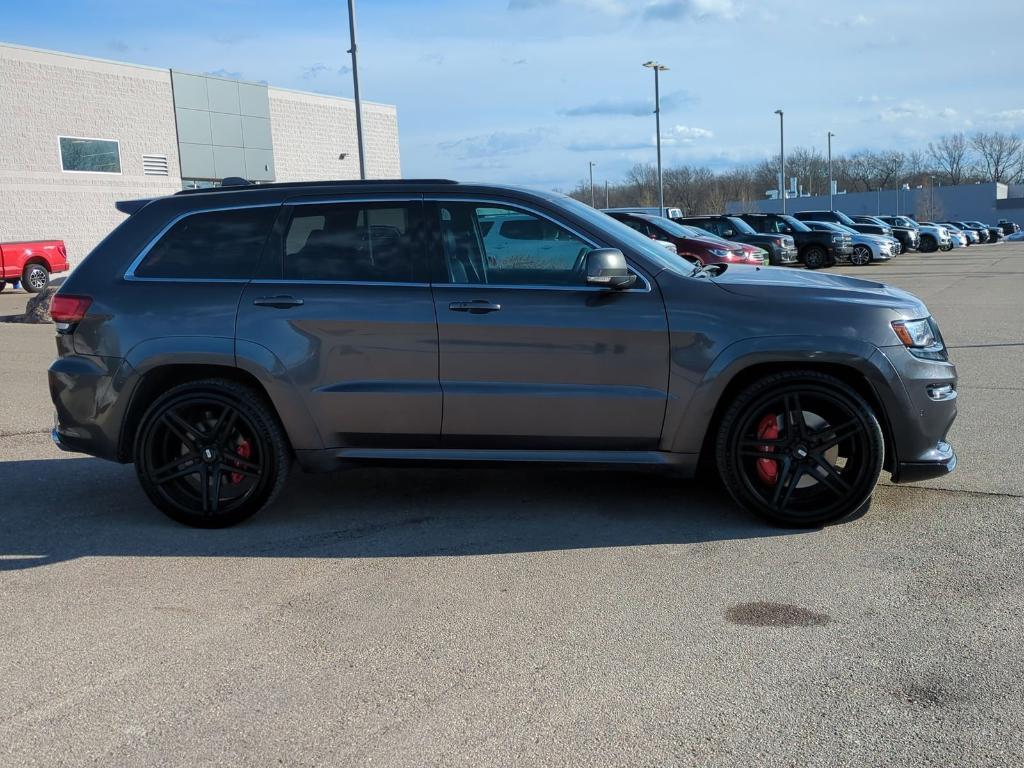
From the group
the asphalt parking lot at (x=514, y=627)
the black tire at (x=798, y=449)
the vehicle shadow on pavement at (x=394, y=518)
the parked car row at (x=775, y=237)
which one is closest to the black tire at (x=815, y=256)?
the parked car row at (x=775, y=237)

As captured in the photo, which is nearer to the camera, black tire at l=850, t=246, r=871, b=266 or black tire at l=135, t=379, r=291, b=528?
black tire at l=135, t=379, r=291, b=528

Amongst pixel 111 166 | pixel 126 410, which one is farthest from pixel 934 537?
pixel 111 166

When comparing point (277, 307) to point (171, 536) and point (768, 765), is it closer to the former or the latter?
point (171, 536)

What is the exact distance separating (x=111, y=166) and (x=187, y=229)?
33167 mm

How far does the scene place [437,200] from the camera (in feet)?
17.1

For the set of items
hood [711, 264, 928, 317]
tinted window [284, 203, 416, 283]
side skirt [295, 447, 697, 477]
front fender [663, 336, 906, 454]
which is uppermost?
tinted window [284, 203, 416, 283]

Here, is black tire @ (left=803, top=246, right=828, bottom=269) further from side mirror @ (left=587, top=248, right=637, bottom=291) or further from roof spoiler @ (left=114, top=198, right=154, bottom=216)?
roof spoiler @ (left=114, top=198, right=154, bottom=216)

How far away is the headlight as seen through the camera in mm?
4918

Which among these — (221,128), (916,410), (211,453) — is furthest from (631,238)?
(221,128)

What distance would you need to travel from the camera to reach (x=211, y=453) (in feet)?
17.4

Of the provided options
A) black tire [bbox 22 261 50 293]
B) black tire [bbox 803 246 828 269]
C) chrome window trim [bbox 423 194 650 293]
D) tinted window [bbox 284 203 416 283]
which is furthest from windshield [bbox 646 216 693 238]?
black tire [bbox 22 261 50 293]

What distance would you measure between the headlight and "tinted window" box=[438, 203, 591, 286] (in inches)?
64.2

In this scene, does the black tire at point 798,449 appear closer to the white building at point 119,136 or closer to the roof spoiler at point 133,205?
the roof spoiler at point 133,205

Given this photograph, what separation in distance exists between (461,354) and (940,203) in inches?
4568
